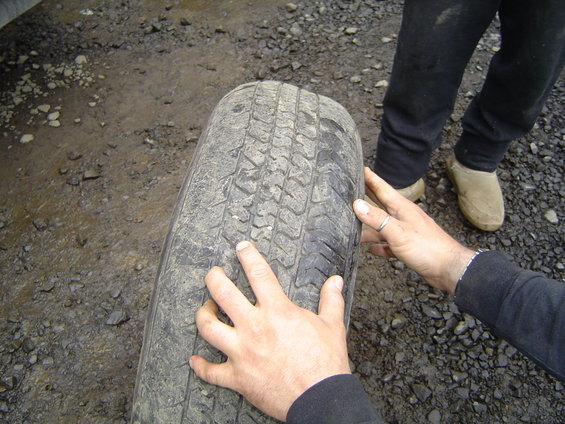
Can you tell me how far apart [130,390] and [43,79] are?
213 centimetres

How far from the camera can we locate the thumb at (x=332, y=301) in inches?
43.3

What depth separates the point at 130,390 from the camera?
179 cm

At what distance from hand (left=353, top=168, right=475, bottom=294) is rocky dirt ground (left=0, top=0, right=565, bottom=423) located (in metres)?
0.62

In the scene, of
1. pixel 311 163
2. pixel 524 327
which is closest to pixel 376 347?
pixel 524 327

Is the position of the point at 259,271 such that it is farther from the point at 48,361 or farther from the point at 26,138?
the point at 26,138

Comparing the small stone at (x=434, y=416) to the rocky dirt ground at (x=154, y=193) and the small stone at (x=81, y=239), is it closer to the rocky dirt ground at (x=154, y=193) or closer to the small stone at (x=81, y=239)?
the rocky dirt ground at (x=154, y=193)

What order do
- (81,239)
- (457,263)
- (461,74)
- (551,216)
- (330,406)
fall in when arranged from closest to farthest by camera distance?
(330,406)
(457,263)
(461,74)
(81,239)
(551,216)

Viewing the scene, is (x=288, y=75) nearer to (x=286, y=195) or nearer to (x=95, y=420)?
(x=286, y=195)

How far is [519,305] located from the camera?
1.22 metres

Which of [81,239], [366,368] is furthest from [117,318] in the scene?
[366,368]

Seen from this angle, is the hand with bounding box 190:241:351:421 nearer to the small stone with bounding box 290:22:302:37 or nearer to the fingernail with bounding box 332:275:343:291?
the fingernail with bounding box 332:275:343:291

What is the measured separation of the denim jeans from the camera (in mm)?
1519

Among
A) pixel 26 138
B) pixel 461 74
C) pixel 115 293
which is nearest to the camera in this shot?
pixel 461 74

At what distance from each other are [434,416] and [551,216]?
1.24 metres
